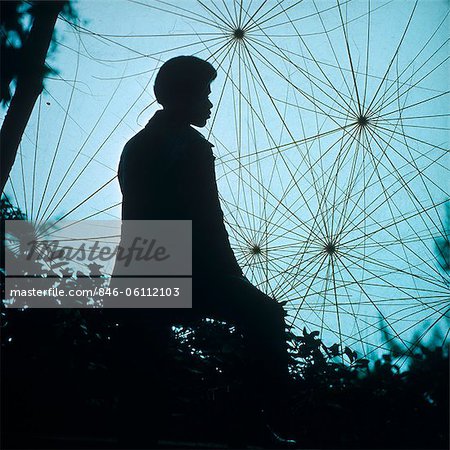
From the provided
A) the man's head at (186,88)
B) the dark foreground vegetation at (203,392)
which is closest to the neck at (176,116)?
the man's head at (186,88)

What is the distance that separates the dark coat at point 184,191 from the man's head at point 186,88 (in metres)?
0.14

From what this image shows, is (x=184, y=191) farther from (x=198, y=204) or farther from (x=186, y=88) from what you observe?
(x=186, y=88)

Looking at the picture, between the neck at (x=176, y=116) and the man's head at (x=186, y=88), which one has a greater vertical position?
the man's head at (x=186, y=88)

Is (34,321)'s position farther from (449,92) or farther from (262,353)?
(449,92)

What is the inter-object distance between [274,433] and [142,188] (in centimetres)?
123

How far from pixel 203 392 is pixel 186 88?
5.60 ft

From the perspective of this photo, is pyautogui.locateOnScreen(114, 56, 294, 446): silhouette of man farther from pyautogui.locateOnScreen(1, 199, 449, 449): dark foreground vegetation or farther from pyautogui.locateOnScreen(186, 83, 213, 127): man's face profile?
pyautogui.locateOnScreen(1, 199, 449, 449): dark foreground vegetation

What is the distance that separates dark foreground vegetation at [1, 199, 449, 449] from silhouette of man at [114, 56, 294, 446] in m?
0.27

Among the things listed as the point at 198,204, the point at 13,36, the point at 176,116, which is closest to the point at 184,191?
the point at 198,204

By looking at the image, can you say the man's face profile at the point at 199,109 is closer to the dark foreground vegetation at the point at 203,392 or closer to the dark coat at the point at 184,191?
the dark coat at the point at 184,191

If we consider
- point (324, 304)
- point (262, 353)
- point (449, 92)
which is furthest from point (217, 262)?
point (449, 92)

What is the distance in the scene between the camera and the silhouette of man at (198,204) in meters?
1.95

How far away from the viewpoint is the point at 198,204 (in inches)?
81.9

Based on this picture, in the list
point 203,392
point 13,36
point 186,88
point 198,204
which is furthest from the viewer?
point 13,36
